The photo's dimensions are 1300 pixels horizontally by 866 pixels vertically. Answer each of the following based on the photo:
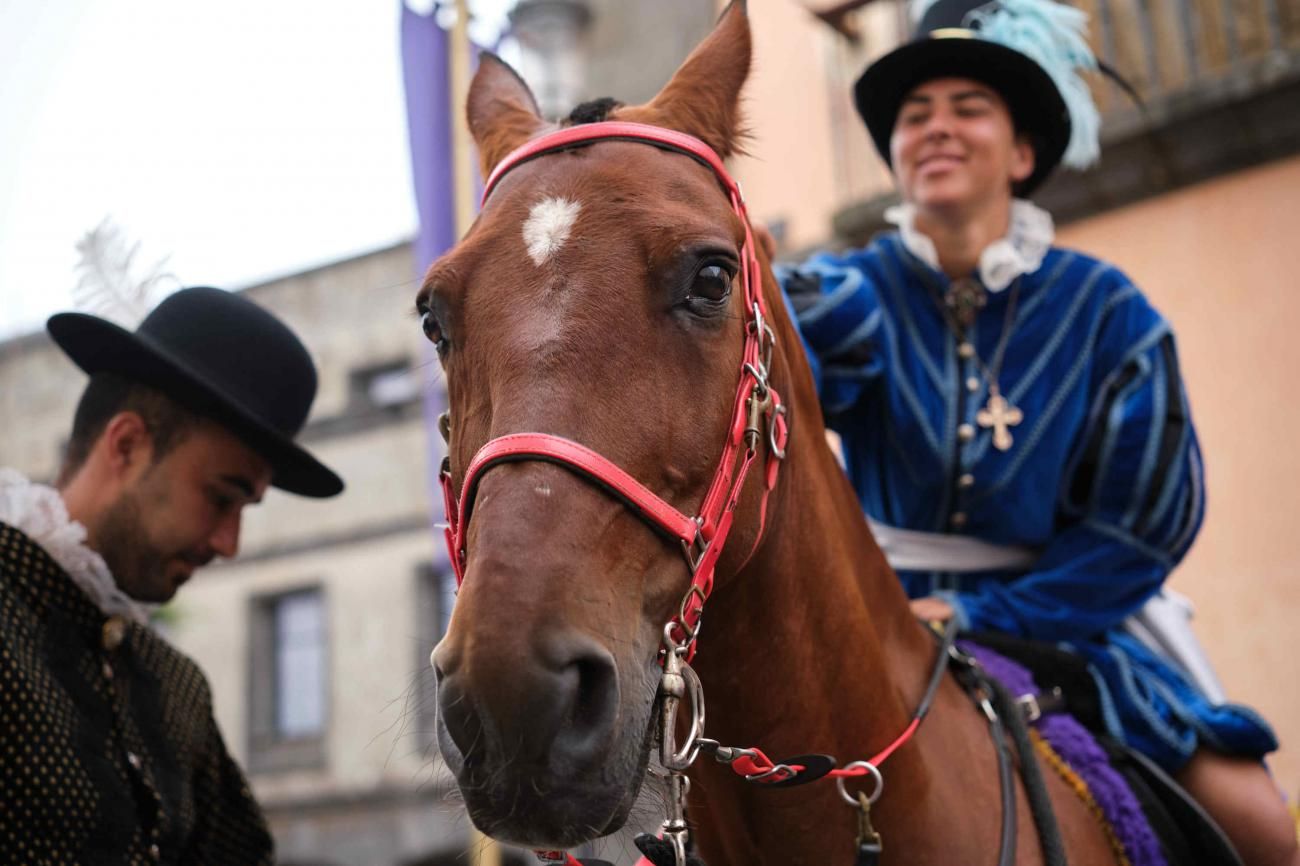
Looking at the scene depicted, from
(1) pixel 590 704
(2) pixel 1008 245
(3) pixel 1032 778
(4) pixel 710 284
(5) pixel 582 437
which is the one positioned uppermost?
(4) pixel 710 284

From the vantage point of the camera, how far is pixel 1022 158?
3281 mm

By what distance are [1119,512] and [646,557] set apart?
5.29 feet

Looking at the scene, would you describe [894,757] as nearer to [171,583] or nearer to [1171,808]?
[1171,808]

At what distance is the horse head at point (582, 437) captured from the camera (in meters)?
1.39

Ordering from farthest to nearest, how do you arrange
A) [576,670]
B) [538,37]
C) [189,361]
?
[538,37] < [189,361] < [576,670]

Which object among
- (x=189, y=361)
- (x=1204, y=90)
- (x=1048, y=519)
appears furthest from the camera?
(x=1204, y=90)

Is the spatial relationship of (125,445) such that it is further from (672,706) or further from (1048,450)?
(1048,450)

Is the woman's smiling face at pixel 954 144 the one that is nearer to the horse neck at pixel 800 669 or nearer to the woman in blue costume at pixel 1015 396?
the woman in blue costume at pixel 1015 396

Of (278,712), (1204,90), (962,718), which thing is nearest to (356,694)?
(278,712)

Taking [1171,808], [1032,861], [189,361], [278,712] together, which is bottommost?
[278,712]

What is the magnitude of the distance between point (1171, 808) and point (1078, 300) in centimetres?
119

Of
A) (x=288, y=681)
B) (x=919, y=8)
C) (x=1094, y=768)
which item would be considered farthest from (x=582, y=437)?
(x=288, y=681)

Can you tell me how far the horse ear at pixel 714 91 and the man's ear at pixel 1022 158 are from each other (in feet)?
4.33

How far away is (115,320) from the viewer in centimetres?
326
